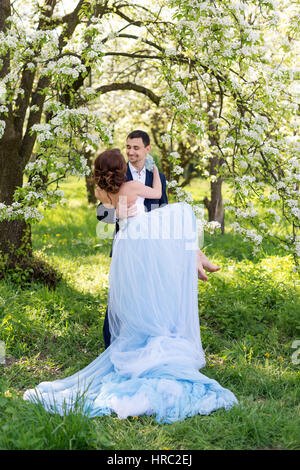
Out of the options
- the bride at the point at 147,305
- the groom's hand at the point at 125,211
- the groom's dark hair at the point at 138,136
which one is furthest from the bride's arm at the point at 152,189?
the groom's dark hair at the point at 138,136

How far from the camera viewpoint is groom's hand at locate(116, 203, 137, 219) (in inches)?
159

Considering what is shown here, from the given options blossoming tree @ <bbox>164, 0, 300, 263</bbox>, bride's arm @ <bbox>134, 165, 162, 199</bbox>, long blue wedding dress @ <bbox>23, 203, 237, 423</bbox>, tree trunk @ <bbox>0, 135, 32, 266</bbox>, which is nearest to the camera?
long blue wedding dress @ <bbox>23, 203, 237, 423</bbox>

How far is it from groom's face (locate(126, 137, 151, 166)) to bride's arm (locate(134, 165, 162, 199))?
8.2 inches

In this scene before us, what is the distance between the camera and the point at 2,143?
20.1 feet

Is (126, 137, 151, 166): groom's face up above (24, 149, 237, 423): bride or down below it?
above

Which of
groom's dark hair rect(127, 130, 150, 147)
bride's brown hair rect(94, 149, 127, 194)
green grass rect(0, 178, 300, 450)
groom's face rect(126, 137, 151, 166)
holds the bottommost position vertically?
green grass rect(0, 178, 300, 450)

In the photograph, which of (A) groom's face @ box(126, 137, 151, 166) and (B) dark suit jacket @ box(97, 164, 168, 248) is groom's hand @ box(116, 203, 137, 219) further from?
(A) groom's face @ box(126, 137, 151, 166)

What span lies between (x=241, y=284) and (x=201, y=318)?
2.98 ft

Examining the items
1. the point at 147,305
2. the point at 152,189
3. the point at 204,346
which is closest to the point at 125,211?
the point at 152,189

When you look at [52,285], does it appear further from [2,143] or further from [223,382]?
[223,382]

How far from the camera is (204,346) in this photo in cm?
478

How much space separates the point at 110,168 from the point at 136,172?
23.1 inches

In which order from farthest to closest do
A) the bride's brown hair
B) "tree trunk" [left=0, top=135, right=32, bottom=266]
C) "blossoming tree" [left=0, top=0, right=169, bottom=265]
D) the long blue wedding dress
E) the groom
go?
"tree trunk" [left=0, top=135, right=32, bottom=266] → "blossoming tree" [left=0, top=0, right=169, bottom=265] → the groom → the bride's brown hair → the long blue wedding dress

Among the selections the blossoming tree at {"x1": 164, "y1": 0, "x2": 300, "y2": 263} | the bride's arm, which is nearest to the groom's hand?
the bride's arm
